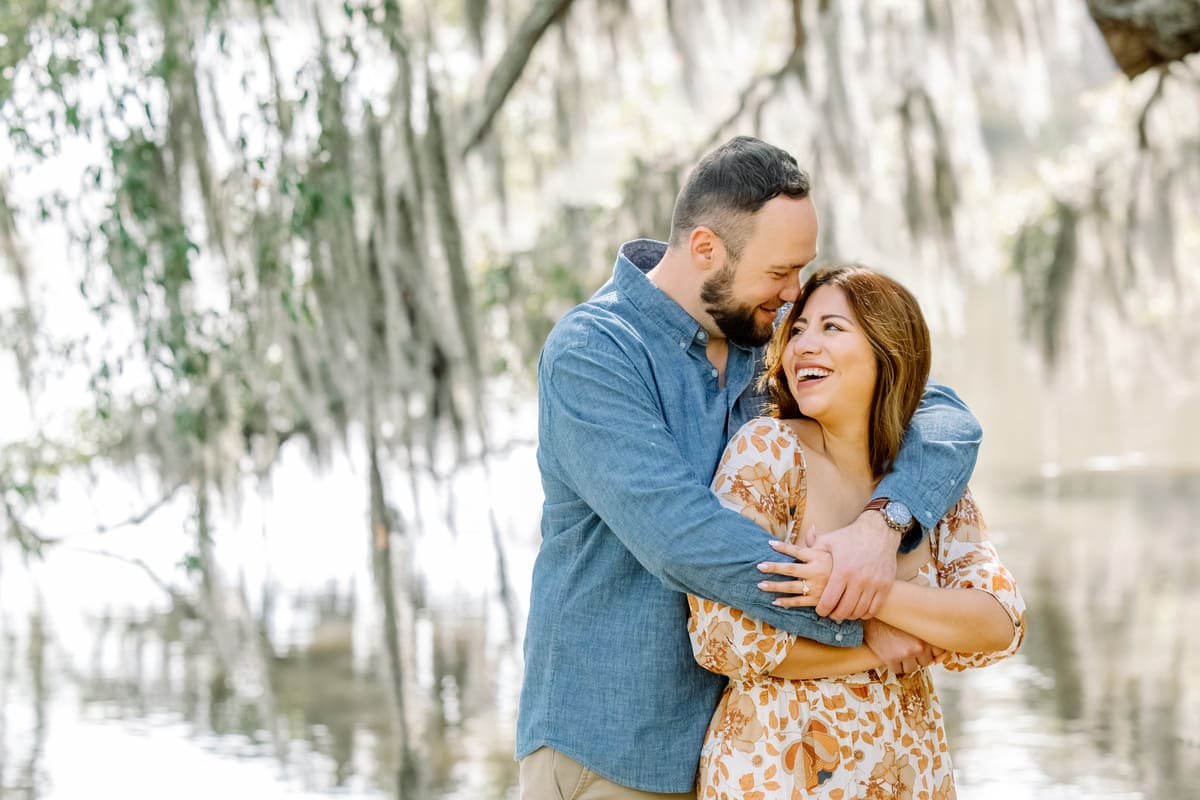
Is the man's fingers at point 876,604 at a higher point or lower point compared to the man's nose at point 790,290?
lower

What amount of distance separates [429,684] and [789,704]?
5271 millimetres

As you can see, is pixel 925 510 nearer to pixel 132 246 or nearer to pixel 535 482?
pixel 132 246

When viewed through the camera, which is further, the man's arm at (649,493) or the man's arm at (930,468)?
the man's arm at (930,468)

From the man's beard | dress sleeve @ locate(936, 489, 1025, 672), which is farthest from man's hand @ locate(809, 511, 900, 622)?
the man's beard

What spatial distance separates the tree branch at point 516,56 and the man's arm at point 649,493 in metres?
2.93

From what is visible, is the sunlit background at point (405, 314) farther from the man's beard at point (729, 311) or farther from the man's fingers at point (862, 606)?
the man's fingers at point (862, 606)

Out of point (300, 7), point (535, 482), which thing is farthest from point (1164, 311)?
point (300, 7)

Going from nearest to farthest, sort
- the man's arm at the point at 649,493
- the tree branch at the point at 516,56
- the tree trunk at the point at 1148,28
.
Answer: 1. the man's arm at the point at 649,493
2. the tree trunk at the point at 1148,28
3. the tree branch at the point at 516,56

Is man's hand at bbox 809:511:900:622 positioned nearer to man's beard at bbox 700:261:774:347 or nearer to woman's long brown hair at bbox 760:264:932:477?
woman's long brown hair at bbox 760:264:932:477

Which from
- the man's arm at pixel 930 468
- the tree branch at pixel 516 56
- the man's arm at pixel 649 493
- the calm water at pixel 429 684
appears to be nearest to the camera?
the man's arm at pixel 649 493

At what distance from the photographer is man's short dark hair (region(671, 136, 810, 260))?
1.83 m

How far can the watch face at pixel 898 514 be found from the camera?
5.78 ft

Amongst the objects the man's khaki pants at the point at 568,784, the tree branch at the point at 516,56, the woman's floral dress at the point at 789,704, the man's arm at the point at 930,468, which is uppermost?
the tree branch at the point at 516,56

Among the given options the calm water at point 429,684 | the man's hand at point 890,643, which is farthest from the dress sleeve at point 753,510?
the calm water at point 429,684
